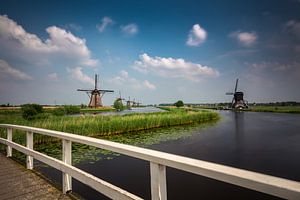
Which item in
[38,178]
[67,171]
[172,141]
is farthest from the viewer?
[172,141]

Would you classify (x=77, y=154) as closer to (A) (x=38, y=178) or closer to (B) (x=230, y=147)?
(A) (x=38, y=178)

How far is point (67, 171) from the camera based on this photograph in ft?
10.2

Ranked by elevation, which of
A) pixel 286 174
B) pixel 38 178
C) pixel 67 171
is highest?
pixel 67 171

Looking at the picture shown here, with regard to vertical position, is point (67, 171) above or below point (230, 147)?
above

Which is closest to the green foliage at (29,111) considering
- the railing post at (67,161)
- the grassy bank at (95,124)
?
the grassy bank at (95,124)

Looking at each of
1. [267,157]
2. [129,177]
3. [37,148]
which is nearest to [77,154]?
[37,148]

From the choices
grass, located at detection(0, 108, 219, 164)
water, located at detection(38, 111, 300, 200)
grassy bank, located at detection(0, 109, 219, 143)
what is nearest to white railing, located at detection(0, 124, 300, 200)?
water, located at detection(38, 111, 300, 200)

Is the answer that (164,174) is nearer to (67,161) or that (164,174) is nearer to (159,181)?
(159,181)

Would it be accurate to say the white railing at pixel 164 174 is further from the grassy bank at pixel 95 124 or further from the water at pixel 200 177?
the grassy bank at pixel 95 124

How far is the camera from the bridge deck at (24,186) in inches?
119

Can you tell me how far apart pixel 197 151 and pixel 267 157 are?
10.6ft

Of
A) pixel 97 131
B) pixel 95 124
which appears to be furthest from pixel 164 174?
pixel 95 124

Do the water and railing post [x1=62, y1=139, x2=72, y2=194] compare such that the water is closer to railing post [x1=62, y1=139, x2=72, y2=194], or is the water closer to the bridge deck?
the bridge deck

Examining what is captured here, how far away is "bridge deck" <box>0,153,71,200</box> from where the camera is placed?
3.02 meters
